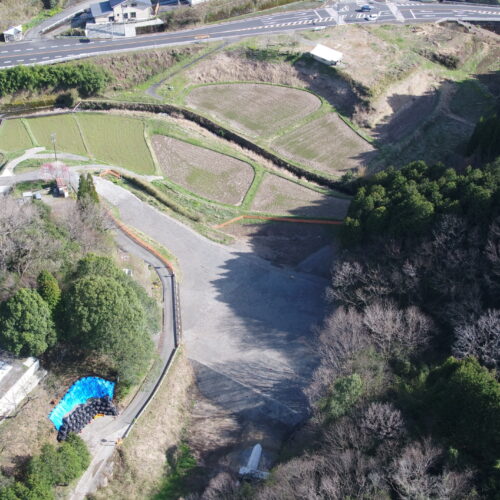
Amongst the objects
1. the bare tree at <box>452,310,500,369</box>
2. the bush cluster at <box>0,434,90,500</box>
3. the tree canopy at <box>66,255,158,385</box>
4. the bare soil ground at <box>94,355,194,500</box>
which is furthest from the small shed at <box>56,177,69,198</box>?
the bare tree at <box>452,310,500,369</box>

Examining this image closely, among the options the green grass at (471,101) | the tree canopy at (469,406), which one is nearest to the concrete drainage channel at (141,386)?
the tree canopy at (469,406)

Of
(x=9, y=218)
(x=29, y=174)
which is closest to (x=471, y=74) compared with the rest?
(x=29, y=174)

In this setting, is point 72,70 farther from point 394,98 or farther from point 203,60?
point 394,98

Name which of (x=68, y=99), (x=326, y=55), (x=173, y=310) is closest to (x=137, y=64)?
(x=68, y=99)

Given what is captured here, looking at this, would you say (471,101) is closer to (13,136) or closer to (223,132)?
(223,132)

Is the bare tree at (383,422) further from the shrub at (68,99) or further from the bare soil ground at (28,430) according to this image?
the shrub at (68,99)
